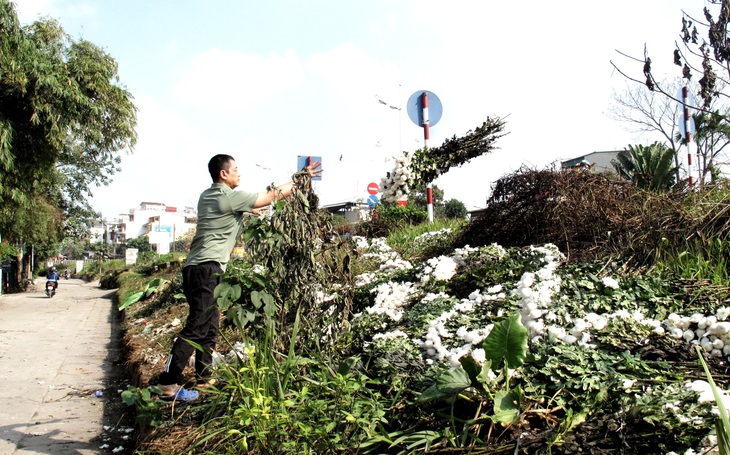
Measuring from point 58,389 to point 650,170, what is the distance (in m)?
6.83

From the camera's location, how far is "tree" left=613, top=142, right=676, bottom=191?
17.6 ft

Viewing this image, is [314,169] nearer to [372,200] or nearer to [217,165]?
[217,165]

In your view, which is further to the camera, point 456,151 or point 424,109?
point 424,109

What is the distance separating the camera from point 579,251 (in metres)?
4.36

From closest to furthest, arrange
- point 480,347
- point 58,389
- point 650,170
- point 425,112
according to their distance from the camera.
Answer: point 480,347 < point 58,389 < point 650,170 < point 425,112

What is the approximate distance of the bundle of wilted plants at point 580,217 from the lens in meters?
4.00

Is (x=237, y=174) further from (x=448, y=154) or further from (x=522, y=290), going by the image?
(x=448, y=154)

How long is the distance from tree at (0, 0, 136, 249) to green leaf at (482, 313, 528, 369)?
1265 cm

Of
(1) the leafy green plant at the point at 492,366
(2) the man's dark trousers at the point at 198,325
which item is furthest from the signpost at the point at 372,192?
(1) the leafy green plant at the point at 492,366

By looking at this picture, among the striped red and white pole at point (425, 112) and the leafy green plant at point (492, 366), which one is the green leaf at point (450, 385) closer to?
the leafy green plant at point (492, 366)

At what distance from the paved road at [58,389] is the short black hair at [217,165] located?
190cm

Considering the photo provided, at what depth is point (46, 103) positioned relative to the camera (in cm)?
1198

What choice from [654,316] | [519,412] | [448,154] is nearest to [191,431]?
[519,412]

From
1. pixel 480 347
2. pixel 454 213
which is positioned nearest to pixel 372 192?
pixel 454 213
